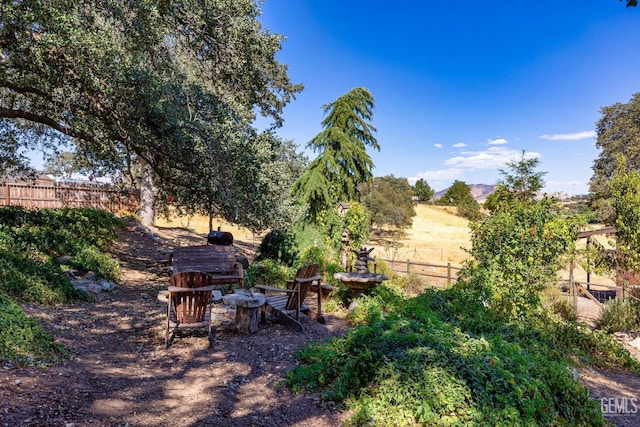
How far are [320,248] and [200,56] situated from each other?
6.35 metres

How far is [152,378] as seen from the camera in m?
4.11

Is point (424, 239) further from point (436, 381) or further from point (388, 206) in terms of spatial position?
point (436, 381)

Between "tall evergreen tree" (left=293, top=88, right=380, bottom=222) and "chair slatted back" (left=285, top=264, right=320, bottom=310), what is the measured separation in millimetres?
6626

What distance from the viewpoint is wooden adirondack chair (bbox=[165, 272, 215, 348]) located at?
516 cm

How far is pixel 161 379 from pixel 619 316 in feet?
32.5

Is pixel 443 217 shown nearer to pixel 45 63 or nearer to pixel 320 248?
pixel 320 248

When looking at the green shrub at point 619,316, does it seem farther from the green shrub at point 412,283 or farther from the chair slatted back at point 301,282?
the chair slatted back at point 301,282

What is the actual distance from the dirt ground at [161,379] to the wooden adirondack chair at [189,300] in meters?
0.31

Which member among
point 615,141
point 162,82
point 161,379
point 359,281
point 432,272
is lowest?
point 432,272

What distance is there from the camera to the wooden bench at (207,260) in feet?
29.7

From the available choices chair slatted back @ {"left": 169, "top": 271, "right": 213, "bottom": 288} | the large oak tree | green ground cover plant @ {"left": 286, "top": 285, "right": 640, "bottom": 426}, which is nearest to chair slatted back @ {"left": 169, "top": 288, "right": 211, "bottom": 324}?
chair slatted back @ {"left": 169, "top": 271, "right": 213, "bottom": 288}

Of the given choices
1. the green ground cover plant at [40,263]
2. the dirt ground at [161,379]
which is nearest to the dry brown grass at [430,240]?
the dirt ground at [161,379]

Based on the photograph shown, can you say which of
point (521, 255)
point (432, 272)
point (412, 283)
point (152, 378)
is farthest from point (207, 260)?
point (432, 272)

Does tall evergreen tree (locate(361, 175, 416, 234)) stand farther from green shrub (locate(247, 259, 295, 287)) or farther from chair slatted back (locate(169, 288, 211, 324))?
chair slatted back (locate(169, 288, 211, 324))
